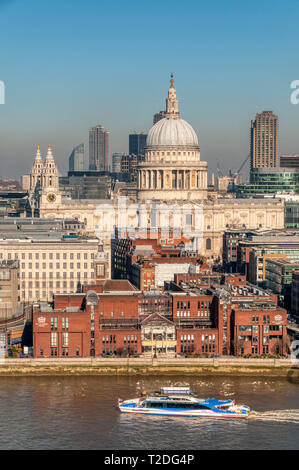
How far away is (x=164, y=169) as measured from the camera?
102312 millimetres

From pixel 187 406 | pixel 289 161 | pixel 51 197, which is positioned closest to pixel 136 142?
pixel 289 161

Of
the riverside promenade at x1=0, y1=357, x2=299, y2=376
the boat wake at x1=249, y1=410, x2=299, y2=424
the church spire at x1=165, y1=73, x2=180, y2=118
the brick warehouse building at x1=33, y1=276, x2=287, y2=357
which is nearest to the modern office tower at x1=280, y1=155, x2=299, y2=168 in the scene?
the church spire at x1=165, y1=73, x2=180, y2=118

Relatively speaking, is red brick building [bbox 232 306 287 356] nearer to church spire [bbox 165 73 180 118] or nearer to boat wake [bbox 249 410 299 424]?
boat wake [bbox 249 410 299 424]

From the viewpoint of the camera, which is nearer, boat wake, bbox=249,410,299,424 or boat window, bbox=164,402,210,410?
boat wake, bbox=249,410,299,424

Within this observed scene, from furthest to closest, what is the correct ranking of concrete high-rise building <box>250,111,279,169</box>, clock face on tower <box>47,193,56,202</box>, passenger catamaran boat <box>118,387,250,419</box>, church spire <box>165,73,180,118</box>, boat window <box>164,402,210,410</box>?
1. concrete high-rise building <box>250,111,279,169</box>
2. church spire <box>165,73,180,118</box>
3. clock face on tower <box>47,193,56,202</box>
4. boat window <box>164,402,210,410</box>
5. passenger catamaran boat <box>118,387,250,419</box>

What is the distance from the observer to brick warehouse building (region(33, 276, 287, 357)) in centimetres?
5078

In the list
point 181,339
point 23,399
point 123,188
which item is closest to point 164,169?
point 123,188

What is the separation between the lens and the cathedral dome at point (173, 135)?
339 feet

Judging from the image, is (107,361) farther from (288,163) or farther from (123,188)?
(288,163)

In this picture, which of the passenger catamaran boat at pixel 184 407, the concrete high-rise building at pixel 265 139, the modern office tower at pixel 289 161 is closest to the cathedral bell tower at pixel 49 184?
the passenger catamaran boat at pixel 184 407

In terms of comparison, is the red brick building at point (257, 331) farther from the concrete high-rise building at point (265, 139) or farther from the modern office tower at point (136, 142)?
the modern office tower at point (136, 142)

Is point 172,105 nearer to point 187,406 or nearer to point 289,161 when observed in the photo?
point 187,406

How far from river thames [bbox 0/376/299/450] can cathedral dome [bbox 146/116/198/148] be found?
184 ft

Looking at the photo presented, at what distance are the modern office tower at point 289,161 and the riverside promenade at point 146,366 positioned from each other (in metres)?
122
